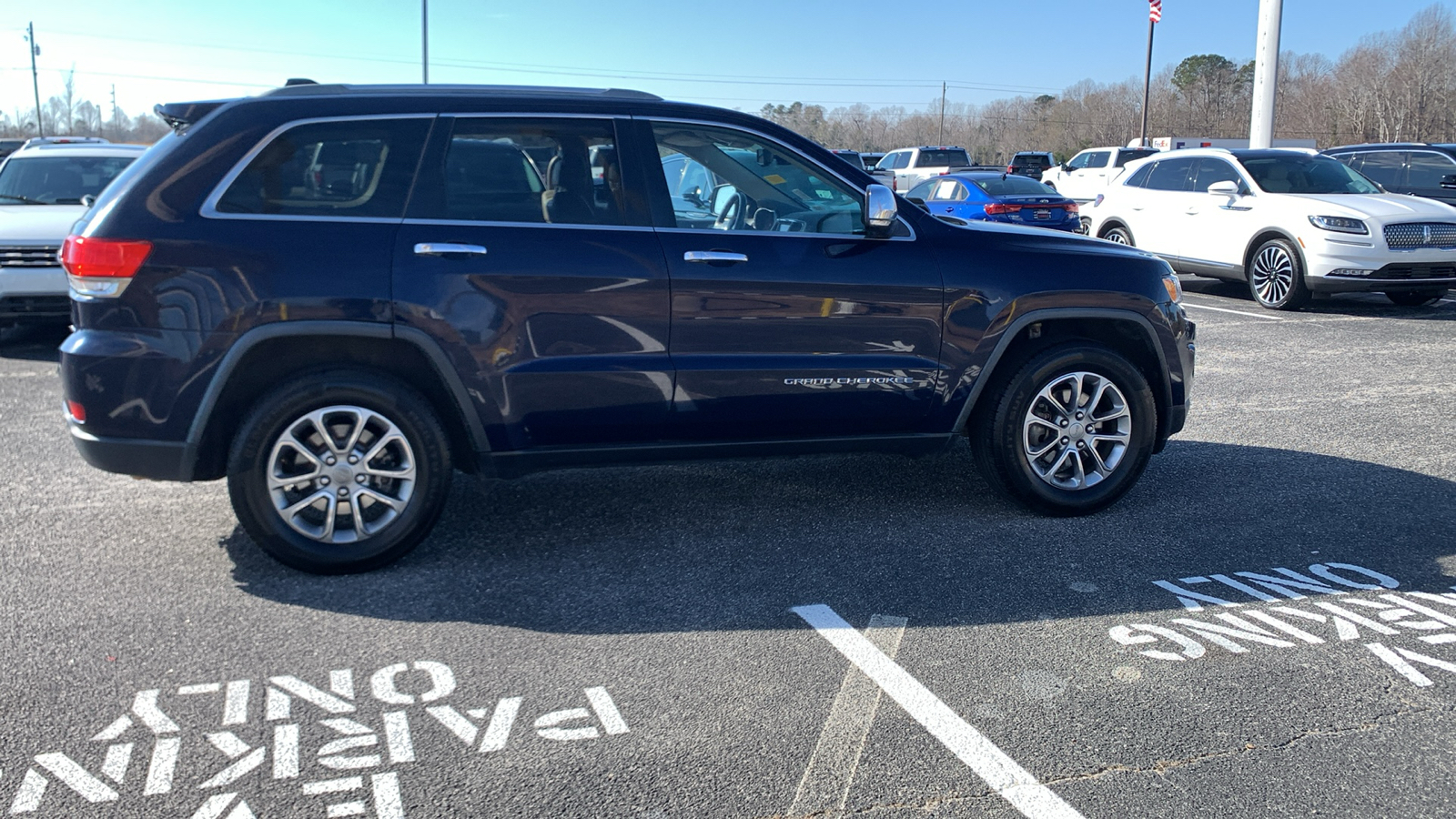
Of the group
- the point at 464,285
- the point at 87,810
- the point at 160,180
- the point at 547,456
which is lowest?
the point at 87,810

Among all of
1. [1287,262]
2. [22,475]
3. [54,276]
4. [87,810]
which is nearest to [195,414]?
[87,810]

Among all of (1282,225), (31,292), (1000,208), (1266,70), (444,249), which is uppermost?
(1266,70)

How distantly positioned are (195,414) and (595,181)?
1.71 m

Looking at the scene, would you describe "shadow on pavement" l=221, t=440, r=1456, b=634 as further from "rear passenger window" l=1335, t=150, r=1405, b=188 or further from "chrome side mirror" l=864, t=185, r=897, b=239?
"rear passenger window" l=1335, t=150, r=1405, b=188

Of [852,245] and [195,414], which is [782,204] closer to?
[852,245]

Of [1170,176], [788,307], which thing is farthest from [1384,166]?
[788,307]

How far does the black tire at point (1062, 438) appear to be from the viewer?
4.96 m

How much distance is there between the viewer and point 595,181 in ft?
14.8

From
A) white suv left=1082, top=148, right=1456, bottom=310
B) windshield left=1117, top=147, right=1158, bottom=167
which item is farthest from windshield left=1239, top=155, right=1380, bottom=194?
windshield left=1117, top=147, right=1158, bottom=167

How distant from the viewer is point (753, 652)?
145 inches

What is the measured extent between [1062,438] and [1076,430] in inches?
2.7

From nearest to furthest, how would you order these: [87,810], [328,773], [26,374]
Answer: [87,810], [328,773], [26,374]

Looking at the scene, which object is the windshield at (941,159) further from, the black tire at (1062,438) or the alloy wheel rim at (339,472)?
the alloy wheel rim at (339,472)

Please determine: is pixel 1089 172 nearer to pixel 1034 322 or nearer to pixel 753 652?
pixel 1034 322
